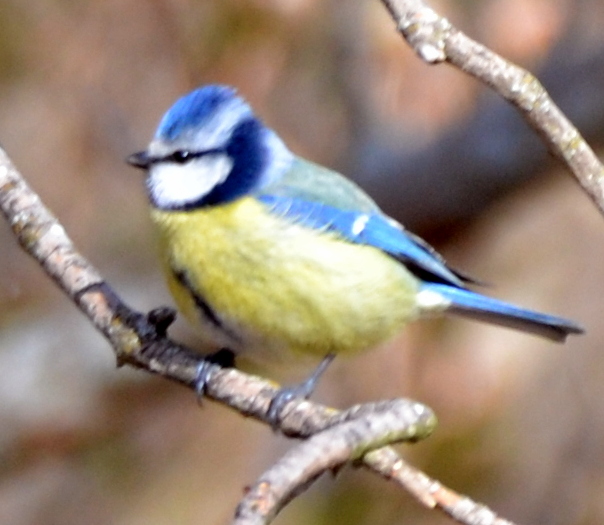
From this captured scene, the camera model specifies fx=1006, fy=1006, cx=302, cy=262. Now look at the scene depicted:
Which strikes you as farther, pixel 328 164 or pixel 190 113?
pixel 328 164

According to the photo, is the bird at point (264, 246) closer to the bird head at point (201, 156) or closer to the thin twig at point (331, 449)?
the bird head at point (201, 156)

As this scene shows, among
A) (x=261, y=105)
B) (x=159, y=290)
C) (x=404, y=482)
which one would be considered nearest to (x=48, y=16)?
(x=261, y=105)

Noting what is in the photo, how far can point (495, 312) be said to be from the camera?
154 centimetres

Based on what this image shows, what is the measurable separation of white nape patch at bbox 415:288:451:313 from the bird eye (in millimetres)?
411

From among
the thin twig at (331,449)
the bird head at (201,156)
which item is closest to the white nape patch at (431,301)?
the bird head at (201,156)

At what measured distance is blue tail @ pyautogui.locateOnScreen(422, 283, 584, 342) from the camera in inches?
59.0

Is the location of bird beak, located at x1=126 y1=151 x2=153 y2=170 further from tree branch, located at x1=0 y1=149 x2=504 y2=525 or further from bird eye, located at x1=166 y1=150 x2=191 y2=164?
tree branch, located at x1=0 y1=149 x2=504 y2=525

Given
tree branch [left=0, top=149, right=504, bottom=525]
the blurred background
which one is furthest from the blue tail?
the blurred background

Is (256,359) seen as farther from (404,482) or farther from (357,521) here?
(357,521)

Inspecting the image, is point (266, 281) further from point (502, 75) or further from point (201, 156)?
point (502, 75)

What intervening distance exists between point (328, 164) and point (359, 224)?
1.05 meters

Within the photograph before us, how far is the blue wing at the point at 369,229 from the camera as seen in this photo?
4.51 ft

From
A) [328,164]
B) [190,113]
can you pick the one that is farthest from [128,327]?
[328,164]

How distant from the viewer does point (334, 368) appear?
107 inches
